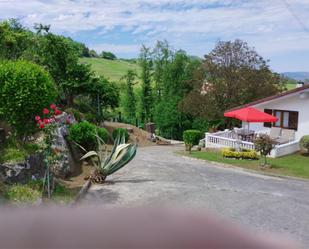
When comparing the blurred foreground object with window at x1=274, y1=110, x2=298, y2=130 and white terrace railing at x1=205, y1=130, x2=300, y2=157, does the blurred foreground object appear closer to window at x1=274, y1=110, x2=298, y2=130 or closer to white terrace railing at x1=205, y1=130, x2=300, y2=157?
white terrace railing at x1=205, y1=130, x2=300, y2=157

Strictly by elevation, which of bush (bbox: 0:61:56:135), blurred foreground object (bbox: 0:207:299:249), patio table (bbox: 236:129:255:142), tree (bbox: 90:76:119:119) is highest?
tree (bbox: 90:76:119:119)

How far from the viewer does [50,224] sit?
90 cm

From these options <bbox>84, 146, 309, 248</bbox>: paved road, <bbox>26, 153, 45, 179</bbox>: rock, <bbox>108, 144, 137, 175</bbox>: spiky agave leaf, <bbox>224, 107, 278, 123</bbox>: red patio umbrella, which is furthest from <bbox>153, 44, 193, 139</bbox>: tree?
<bbox>26, 153, 45, 179</bbox>: rock

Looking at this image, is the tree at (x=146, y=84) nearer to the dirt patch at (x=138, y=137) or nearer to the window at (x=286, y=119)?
the dirt patch at (x=138, y=137)

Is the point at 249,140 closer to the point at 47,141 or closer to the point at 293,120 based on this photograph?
the point at 293,120

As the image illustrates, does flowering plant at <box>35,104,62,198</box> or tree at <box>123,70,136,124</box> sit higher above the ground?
tree at <box>123,70,136,124</box>

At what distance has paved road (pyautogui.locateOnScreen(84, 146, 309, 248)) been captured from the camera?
9.29 meters

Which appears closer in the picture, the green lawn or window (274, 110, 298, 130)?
the green lawn

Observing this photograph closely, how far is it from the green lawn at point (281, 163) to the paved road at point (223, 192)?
1.35m

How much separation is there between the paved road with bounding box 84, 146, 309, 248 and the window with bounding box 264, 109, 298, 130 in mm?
10515

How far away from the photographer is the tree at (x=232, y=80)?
115 ft

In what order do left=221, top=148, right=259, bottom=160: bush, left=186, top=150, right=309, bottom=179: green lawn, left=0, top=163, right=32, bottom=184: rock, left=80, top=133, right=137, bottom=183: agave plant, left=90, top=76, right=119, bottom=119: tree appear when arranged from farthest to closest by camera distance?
left=90, top=76, right=119, bottom=119: tree < left=221, top=148, right=259, bottom=160: bush < left=186, top=150, right=309, bottom=179: green lawn < left=80, top=133, right=137, bottom=183: agave plant < left=0, top=163, right=32, bottom=184: rock

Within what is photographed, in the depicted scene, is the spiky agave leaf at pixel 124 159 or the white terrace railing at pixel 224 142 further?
the white terrace railing at pixel 224 142

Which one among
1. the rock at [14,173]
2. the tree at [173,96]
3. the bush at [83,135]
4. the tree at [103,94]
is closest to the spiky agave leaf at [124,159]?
the bush at [83,135]
